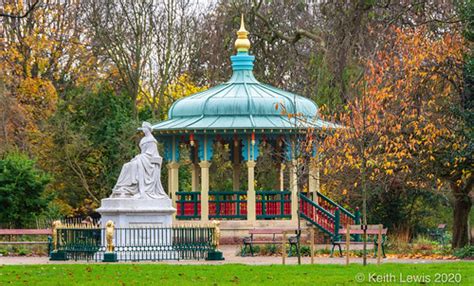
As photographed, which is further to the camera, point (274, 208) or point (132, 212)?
point (274, 208)

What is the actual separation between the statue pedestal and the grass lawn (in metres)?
4.56

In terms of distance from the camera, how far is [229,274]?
960 inches

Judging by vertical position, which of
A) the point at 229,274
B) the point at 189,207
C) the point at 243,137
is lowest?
the point at 229,274

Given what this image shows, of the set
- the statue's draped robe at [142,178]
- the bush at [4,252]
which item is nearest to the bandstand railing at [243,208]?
the bush at [4,252]

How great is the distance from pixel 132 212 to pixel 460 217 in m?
9.86

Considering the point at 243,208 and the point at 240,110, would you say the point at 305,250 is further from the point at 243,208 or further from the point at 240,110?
the point at 240,110

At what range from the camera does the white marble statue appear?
32.7 m

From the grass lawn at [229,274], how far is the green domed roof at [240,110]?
1142 centimetres

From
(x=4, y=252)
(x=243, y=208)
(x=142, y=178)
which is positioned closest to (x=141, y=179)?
(x=142, y=178)

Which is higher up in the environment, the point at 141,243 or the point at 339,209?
the point at 339,209


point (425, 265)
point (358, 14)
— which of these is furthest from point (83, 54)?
point (425, 265)

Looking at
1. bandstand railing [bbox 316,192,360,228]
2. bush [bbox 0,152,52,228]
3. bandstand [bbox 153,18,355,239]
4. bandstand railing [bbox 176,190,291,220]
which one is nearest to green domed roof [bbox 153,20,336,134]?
bandstand [bbox 153,18,355,239]

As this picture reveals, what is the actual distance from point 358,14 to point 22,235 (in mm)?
13463

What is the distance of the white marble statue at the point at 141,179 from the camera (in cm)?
3272
